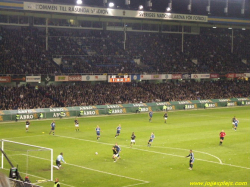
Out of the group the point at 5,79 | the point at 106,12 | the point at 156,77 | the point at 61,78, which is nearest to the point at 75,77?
the point at 61,78

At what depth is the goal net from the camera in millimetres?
23812

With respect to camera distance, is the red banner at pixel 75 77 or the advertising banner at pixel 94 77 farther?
the advertising banner at pixel 94 77

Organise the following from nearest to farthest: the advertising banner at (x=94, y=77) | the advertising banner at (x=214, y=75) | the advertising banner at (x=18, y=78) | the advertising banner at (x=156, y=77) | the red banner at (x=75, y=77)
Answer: the advertising banner at (x=18, y=78) < the red banner at (x=75, y=77) < the advertising banner at (x=94, y=77) < the advertising banner at (x=156, y=77) < the advertising banner at (x=214, y=75)

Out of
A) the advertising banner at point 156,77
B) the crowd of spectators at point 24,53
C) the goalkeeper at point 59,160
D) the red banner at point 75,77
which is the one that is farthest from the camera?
the advertising banner at point 156,77

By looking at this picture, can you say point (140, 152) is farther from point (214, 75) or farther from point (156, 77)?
point (214, 75)

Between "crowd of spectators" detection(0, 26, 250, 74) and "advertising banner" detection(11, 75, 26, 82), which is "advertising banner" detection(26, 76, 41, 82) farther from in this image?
"crowd of spectators" detection(0, 26, 250, 74)

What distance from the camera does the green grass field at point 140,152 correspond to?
22.8 m

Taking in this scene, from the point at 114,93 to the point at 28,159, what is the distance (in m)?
39.6

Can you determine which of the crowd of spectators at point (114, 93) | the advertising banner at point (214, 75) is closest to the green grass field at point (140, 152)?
the crowd of spectators at point (114, 93)

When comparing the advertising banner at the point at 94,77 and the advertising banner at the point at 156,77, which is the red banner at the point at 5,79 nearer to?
the advertising banner at the point at 94,77

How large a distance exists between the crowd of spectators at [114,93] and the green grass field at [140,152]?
5696 mm

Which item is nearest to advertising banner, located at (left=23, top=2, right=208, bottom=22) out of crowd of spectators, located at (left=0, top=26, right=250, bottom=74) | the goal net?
crowd of spectators, located at (left=0, top=26, right=250, bottom=74)

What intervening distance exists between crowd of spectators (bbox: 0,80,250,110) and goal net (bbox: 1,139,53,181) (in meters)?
26.0

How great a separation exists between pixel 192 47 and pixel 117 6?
77.0 ft
